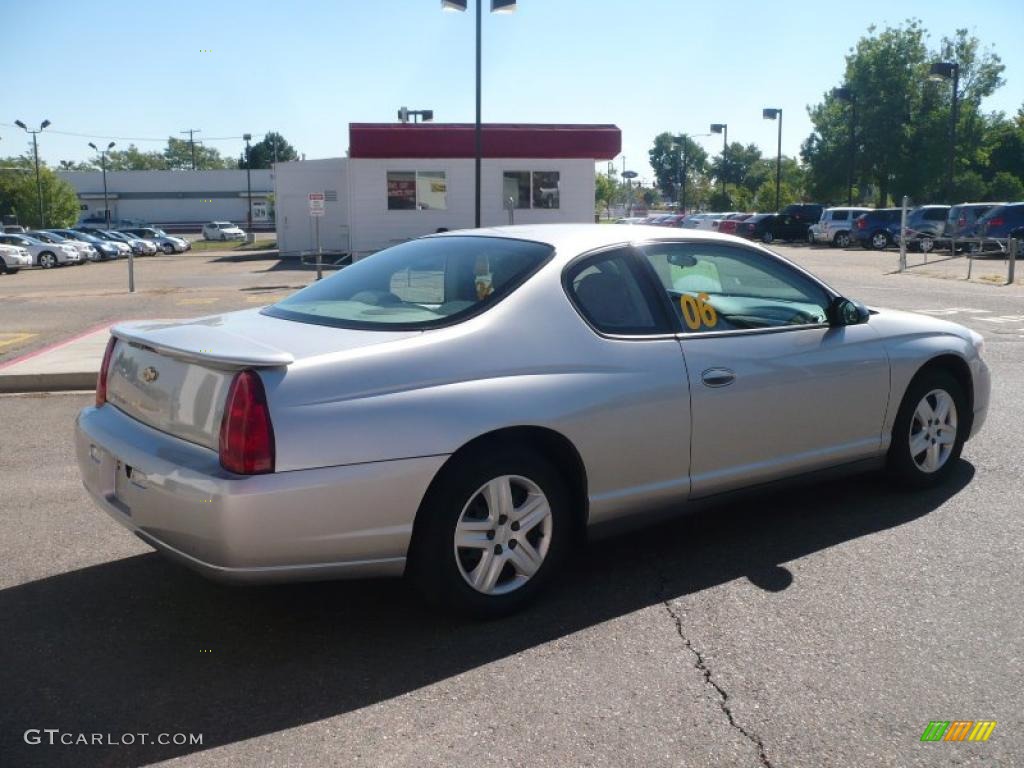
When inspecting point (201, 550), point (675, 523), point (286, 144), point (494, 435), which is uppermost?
point (286, 144)

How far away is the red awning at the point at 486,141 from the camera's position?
3294cm

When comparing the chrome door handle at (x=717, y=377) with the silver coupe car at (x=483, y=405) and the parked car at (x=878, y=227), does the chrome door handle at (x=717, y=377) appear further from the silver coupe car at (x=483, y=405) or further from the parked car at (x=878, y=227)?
the parked car at (x=878, y=227)

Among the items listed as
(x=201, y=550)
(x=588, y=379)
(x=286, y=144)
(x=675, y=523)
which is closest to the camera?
(x=201, y=550)

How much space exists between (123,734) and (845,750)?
2.23 metres

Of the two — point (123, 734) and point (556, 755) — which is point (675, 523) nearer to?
point (556, 755)

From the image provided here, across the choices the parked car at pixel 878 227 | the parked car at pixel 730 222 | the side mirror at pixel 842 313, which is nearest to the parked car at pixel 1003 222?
the parked car at pixel 878 227

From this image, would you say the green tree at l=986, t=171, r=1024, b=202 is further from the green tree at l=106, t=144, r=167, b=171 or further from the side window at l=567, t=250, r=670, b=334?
the green tree at l=106, t=144, r=167, b=171

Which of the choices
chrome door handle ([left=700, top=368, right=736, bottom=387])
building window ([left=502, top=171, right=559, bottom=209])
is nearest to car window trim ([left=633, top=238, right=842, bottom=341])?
chrome door handle ([left=700, top=368, right=736, bottom=387])

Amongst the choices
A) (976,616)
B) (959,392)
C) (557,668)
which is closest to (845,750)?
(557,668)

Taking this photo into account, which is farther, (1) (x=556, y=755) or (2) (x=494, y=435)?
(2) (x=494, y=435)

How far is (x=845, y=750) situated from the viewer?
299cm

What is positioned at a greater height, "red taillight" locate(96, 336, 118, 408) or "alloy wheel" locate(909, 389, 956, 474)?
"red taillight" locate(96, 336, 118, 408)

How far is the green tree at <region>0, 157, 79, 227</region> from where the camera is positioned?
79562 mm

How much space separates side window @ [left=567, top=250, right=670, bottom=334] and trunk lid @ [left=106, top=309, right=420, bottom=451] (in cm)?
81
